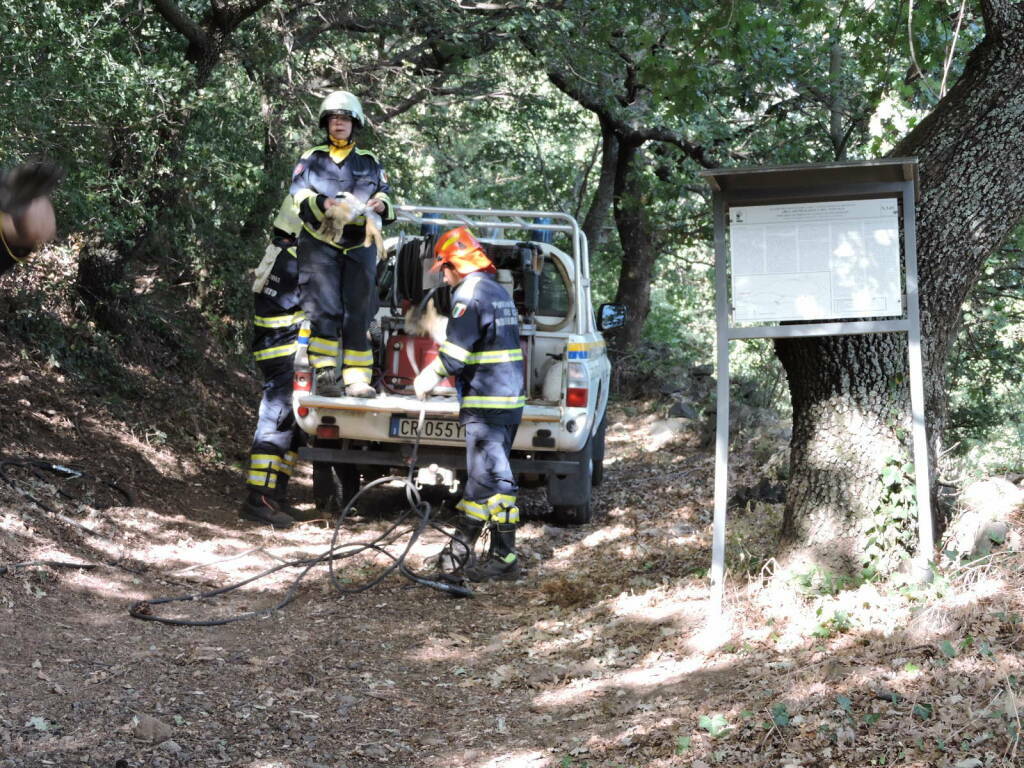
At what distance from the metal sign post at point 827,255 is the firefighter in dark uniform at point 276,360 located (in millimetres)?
3967

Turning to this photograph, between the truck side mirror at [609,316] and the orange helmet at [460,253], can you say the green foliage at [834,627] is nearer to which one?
the orange helmet at [460,253]

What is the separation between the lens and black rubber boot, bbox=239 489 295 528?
26.9 feet

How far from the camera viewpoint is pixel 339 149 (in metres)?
7.85

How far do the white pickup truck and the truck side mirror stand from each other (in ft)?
0.04

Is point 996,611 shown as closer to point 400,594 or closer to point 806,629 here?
point 806,629

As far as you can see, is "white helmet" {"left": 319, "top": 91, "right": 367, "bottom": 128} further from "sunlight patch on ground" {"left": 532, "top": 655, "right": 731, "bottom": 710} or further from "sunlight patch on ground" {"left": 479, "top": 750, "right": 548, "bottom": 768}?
"sunlight patch on ground" {"left": 479, "top": 750, "right": 548, "bottom": 768}

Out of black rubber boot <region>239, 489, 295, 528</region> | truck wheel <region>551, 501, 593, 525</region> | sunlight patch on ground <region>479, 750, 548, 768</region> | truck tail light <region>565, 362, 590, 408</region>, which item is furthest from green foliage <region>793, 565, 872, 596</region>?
black rubber boot <region>239, 489, 295, 528</region>

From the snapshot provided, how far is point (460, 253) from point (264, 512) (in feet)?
8.72

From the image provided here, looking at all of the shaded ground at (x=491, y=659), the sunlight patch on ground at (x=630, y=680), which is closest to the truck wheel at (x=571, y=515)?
the shaded ground at (x=491, y=659)

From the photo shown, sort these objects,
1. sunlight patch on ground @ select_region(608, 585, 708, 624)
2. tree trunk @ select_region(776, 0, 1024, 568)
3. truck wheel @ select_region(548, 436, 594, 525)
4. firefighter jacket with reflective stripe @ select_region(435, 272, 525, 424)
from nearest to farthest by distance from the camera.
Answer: tree trunk @ select_region(776, 0, 1024, 568) < sunlight patch on ground @ select_region(608, 585, 708, 624) < firefighter jacket with reflective stripe @ select_region(435, 272, 525, 424) < truck wheel @ select_region(548, 436, 594, 525)

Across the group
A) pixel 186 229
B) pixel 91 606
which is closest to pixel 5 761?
pixel 91 606

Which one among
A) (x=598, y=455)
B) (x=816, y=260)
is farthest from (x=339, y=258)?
(x=816, y=260)

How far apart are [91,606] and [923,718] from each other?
413cm

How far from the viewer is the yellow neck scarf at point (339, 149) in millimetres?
7812
